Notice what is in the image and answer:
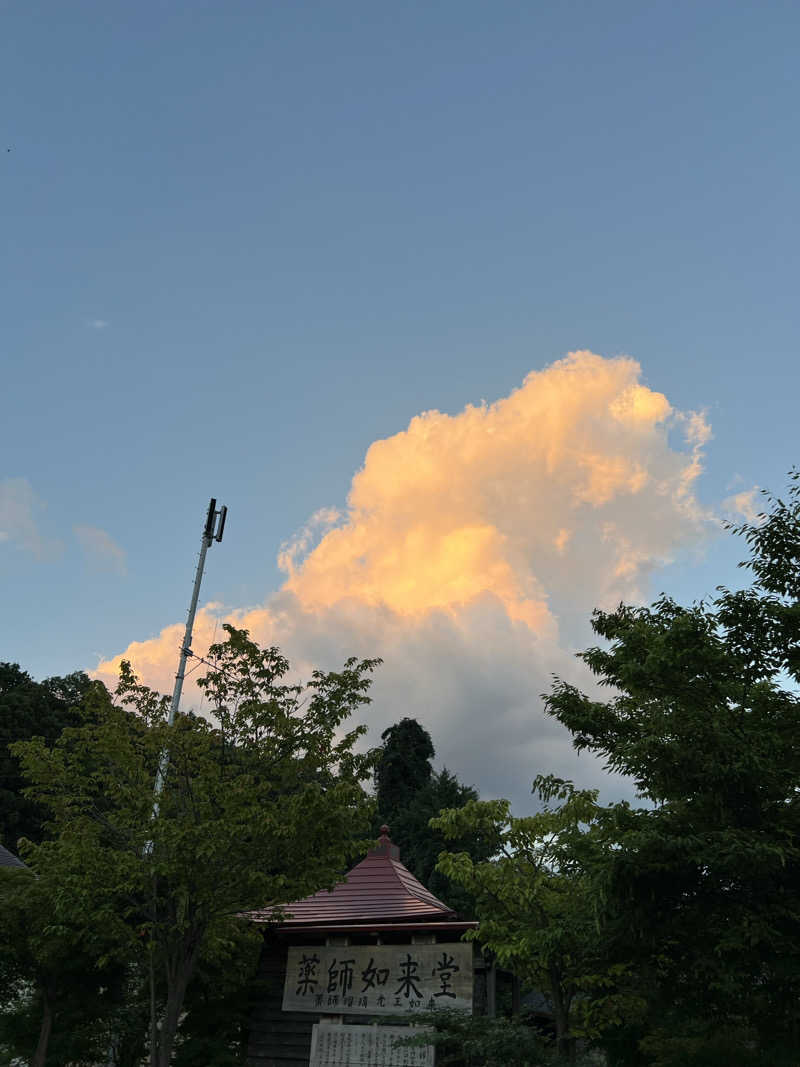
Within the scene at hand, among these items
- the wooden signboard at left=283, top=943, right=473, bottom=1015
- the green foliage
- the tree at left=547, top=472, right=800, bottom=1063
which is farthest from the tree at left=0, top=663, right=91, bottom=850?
the tree at left=547, top=472, right=800, bottom=1063

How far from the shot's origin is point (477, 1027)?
480 inches

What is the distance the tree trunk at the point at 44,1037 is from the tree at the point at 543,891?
A: 897 cm

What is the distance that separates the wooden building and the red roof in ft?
0.09

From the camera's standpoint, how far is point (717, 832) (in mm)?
10781

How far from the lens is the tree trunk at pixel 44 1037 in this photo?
52.4ft

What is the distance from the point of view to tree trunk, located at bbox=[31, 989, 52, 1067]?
15984mm

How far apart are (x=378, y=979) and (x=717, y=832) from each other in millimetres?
8178

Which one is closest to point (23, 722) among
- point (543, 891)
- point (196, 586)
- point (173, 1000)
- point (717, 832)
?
point (196, 586)

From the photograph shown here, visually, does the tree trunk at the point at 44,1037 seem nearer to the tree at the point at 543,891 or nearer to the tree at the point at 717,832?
the tree at the point at 543,891

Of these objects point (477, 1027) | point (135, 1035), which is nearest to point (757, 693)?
point (477, 1027)

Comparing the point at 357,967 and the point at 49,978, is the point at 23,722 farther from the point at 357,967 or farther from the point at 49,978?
the point at 357,967

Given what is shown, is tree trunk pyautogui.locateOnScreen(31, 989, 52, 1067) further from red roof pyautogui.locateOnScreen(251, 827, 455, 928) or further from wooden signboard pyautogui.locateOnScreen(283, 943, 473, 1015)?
wooden signboard pyautogui.locateOnScreen(283, 943, 473, 1015)

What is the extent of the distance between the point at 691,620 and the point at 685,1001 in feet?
17.2

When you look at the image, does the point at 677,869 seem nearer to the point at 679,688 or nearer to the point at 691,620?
Result: the point at 679,688
